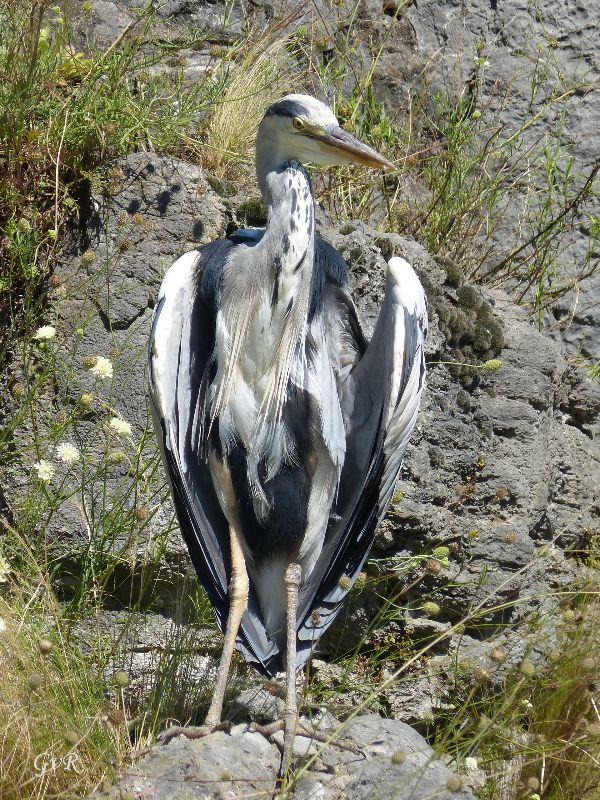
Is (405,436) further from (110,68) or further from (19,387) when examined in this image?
(110,68)

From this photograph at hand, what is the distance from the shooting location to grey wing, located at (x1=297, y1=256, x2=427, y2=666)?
3334mm

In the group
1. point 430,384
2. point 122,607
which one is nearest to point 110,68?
point 430,384

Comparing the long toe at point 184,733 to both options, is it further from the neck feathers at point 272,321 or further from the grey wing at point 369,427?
the neck feathers at point 272,321

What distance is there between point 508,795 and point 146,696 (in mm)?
1150

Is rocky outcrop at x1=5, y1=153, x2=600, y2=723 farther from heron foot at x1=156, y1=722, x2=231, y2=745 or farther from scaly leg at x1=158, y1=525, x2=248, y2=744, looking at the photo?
heron foot at x1=156, y1=722, x2=231, y2=745

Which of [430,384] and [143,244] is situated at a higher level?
[143,244]

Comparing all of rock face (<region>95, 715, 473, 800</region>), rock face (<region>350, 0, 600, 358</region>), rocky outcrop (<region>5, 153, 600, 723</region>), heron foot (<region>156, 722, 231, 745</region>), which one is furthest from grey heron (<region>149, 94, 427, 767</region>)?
rock face (<region>350, 0, 600, 358</region>)

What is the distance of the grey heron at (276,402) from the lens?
131 inches

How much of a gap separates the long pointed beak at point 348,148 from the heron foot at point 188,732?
5.50 feet

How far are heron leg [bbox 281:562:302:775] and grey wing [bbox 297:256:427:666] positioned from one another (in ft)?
0.47

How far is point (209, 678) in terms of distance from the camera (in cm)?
361

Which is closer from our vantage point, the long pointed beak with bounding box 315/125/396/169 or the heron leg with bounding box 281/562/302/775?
the heron leg with bounding box 281/562/302/775

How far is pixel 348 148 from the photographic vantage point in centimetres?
330

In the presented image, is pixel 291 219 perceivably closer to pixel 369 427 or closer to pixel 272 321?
pixel 272 321
